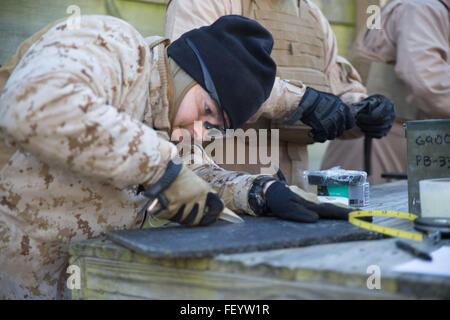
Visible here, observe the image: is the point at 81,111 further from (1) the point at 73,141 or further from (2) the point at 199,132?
(2) the point at 199,132

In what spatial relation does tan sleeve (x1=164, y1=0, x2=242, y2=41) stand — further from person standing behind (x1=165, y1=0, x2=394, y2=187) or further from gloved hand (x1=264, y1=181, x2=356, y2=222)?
gloved hand (x1=264, y1=181, x2=356, y2=222)

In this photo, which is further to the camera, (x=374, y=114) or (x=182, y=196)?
(x=374, y=114)

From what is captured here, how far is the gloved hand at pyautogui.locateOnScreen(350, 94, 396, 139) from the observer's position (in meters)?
2.27

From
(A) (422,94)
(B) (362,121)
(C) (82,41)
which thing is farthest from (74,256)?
(A) (422,94)

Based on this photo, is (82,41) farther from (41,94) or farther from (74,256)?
(74,256)

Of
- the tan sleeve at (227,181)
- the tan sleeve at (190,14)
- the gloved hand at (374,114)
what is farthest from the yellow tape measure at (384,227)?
the tan sleeve at (190,14)

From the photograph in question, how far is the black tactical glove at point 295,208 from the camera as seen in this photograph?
1256mm

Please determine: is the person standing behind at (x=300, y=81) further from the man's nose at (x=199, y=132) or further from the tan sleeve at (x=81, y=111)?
the tan sleeve at (x=81, y=111)

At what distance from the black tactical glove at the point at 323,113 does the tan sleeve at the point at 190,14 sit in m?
0.51

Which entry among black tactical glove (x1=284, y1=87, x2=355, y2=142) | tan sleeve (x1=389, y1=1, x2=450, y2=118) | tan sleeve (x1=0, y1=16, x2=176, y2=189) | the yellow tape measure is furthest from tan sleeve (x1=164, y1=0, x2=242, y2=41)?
tan sleeve (x1=389, y1=1, x2=450, y2=118)

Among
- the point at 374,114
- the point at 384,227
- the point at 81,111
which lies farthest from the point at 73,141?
the point at 374,114

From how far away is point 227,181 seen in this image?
4.99 ft

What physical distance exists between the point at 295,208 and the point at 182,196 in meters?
0.31

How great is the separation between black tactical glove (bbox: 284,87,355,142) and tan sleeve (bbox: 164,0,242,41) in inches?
20.2
